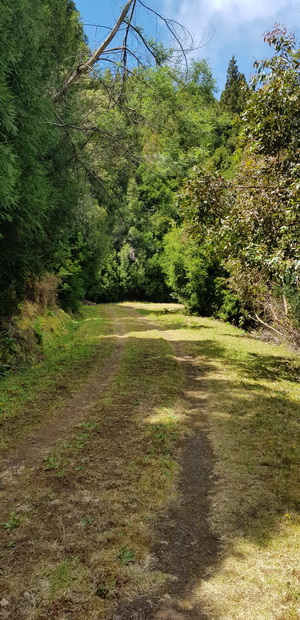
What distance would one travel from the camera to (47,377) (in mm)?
9023

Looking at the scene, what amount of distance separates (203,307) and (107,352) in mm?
12629

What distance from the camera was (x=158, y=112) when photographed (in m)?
11.7

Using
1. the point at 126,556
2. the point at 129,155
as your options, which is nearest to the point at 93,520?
the point at 126,556

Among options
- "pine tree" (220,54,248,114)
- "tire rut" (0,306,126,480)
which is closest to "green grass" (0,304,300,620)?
"tire rut" (0,306,126,480)

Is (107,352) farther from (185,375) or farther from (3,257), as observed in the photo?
(3,257)

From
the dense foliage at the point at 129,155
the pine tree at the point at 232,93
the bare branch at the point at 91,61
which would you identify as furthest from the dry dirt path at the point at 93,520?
the pine tree at the point at 232,93

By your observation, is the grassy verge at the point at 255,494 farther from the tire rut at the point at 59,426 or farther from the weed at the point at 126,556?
the tire rut at the point at 59,426

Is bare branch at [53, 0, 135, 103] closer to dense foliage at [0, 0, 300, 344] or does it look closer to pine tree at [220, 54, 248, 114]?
dense foliage at [0, 0, 300, 344]

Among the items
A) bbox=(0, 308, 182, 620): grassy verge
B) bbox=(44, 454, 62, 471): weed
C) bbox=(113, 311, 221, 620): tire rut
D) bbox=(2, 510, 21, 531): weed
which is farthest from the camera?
bbox=(44, 454, 62, 471): weed

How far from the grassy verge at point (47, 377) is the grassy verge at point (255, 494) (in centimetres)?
296

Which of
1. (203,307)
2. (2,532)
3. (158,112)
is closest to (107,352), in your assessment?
(158,112)

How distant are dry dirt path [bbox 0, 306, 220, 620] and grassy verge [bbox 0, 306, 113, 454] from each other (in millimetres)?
393

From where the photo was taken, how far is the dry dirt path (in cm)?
294

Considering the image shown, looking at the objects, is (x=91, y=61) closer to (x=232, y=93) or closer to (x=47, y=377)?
(x=47, y=377)
